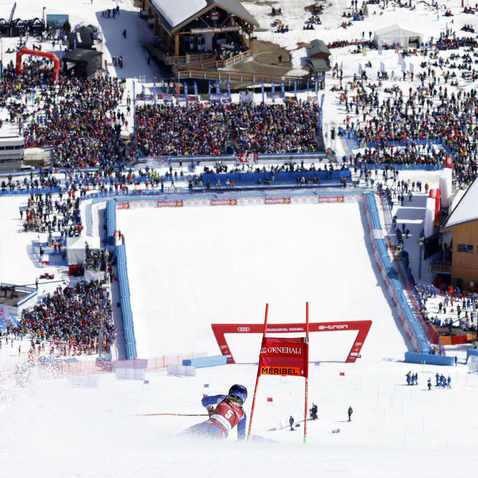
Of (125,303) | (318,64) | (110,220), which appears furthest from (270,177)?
(125,303)

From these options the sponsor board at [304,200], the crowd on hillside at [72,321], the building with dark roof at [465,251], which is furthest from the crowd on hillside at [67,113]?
the building with dark roof at [465,251]

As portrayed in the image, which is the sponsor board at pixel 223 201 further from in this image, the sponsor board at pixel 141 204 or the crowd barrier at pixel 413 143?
the crowd barrier at pixel 413 143

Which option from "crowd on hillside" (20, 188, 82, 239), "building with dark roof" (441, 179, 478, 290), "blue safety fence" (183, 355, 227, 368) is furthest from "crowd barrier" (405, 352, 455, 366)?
"crowd on hillside" (20, 188, 82, 239)

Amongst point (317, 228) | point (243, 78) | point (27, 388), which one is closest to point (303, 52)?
point (243, 78)

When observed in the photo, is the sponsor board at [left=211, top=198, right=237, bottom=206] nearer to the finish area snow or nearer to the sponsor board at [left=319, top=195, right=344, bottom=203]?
the finish area snow

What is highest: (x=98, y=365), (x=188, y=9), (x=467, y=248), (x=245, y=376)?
(x=188, y=9)

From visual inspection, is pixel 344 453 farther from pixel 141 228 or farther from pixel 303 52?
pixel 303 52

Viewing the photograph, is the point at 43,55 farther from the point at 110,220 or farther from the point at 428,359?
the point at 428,359
